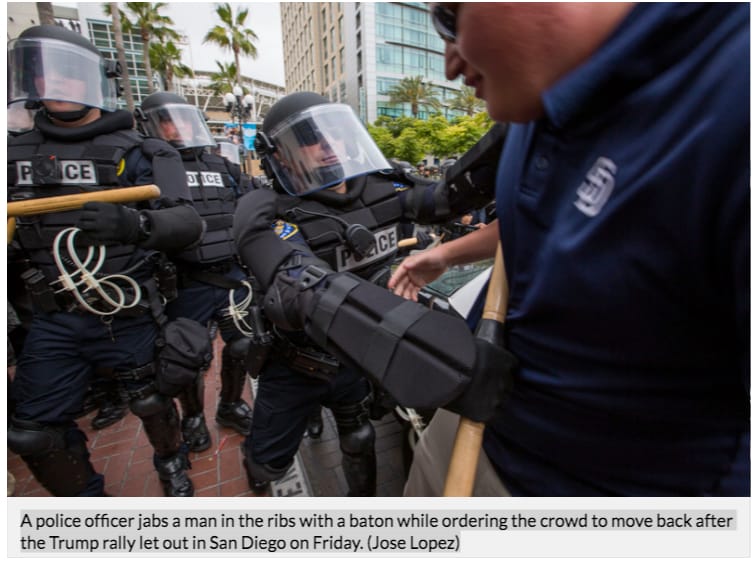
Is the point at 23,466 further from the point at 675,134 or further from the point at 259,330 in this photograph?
the point at 675,134

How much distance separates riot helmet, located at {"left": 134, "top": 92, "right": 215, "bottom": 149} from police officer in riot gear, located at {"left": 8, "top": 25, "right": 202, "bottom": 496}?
4.82 feet

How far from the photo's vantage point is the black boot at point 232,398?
315 cm

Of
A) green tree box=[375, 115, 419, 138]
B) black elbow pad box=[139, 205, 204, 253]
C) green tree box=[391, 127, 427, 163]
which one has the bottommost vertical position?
black elbow pad box=[139, 205, 204, 253]

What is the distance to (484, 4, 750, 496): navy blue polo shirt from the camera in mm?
456

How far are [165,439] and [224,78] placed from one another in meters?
33.3

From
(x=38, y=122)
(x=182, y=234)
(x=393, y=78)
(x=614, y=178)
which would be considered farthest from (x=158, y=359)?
(x=393, y=78)

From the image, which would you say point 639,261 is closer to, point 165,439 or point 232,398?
point 165,439

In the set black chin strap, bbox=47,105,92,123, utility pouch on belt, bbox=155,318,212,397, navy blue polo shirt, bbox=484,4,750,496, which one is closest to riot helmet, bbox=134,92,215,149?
black chin strap, bbox=47,105,92,123

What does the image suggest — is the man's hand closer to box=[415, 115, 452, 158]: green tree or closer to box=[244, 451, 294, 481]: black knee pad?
box=[244, 451, 294, 481]: black knee pad

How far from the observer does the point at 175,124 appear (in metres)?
3.86

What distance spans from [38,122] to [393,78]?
41.9 meters

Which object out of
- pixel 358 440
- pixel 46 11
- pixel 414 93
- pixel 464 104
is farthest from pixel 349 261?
pixel 414 93

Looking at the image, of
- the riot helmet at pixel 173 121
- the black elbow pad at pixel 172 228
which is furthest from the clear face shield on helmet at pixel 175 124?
the black elbow pad at pixel 172 228

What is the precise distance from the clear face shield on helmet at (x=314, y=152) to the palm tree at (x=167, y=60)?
2472 cm
